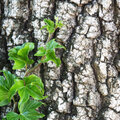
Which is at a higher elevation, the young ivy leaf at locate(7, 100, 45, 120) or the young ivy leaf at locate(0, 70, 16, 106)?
the young ivy leaf at locate(0, 70, 16, 106)

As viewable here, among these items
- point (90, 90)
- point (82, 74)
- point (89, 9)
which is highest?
point (89, 9)

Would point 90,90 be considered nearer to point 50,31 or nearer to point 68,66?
point 68,66

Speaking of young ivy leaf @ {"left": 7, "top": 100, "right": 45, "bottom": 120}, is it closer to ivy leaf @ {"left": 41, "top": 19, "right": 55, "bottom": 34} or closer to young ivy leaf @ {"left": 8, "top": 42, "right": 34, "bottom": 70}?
young ivy leaf @ {"left": 8, "top": 42, "right": 34, "bottom": 70}

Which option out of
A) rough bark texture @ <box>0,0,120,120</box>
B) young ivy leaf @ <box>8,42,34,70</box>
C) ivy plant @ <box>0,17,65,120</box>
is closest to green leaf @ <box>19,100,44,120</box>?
ivy plant @ <box>0,17,65,120</box>

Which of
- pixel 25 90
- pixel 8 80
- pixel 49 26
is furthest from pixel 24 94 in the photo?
pixel 49 26

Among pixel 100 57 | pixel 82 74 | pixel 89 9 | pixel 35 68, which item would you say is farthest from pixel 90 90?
pixel 89 9
